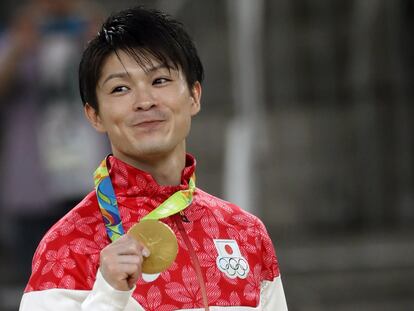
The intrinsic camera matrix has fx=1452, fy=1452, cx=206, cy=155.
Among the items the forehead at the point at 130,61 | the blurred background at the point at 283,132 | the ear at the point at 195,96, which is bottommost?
the blurred background at the point at 283,132

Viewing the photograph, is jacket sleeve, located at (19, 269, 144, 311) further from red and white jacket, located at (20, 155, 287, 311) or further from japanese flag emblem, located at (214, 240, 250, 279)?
japanese flag emblem, located at (214, 240, 250, 279)

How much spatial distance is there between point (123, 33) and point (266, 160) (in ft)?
19.7

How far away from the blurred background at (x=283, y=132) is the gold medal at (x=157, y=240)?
4.13m

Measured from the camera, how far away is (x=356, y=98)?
10.0 meters

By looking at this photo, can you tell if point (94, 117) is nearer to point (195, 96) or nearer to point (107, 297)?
point (195, 96)

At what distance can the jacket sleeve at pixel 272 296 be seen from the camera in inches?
151

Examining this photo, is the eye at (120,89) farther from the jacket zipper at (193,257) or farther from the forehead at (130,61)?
the jacket zipper at (193,257)

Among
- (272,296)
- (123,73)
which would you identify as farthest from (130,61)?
(272,296)

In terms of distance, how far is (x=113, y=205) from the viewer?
11.8 ft

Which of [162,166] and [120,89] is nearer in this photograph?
[120,89]

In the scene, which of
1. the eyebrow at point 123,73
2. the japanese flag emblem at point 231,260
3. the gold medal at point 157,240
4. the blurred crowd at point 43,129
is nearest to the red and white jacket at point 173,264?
the japanese flag emblem at point 231,260

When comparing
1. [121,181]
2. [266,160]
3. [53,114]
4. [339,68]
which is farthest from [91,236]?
[339,68]

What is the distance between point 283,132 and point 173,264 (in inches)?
254

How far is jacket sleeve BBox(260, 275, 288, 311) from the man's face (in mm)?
465
